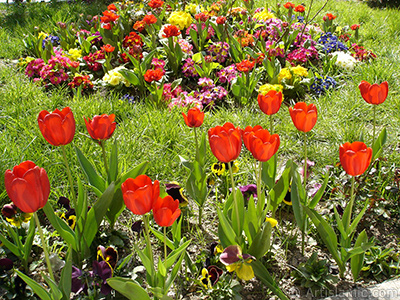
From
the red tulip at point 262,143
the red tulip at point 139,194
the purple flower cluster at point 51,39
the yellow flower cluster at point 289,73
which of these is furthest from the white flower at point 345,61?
the red tulip at point 139,194

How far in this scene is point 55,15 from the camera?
16.1ft

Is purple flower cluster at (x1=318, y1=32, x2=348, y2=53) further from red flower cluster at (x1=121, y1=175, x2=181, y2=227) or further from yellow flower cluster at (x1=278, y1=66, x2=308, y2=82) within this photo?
red flower cluster at (x1=121, y1=175, x2=181, y2=227)

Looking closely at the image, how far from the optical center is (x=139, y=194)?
44.0 inches

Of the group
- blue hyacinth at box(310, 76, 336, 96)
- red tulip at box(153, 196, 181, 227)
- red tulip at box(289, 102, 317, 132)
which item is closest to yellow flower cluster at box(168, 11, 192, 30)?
blue hyacinth at box(310, 76, 336, 96)

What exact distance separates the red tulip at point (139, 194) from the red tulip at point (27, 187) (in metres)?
0.24

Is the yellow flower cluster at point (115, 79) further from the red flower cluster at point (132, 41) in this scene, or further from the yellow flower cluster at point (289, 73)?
→ the yellow flower cluster at point (289, 73)

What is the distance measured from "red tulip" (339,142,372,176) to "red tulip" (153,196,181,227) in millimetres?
602

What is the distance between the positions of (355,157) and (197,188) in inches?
31.3

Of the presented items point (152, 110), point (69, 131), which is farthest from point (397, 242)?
point (152, 110)

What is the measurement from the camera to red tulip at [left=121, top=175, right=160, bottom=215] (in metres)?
1.12

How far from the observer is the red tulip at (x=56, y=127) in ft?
4.37

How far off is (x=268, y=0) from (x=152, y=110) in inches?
139

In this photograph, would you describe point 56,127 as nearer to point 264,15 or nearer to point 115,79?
point 115,79

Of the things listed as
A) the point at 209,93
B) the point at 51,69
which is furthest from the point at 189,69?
the point at 51,69
